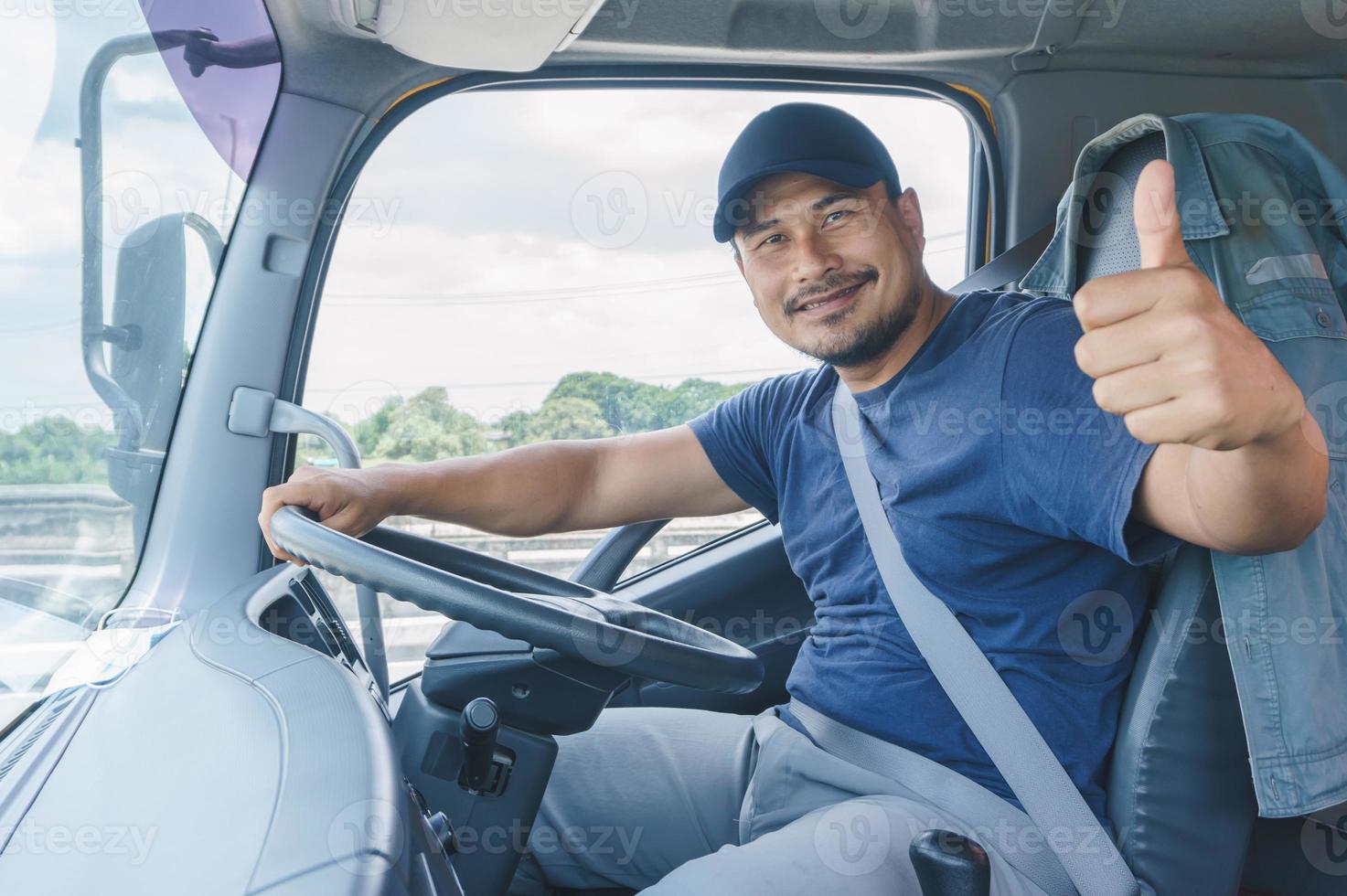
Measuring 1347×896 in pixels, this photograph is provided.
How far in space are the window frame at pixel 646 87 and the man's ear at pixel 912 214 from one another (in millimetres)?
510

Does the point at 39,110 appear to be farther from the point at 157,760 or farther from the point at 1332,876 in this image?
the point at 1332,876

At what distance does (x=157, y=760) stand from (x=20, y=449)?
43cm

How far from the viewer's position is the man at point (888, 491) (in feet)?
2.44

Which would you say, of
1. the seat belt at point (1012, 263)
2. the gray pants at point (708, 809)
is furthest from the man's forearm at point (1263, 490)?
the seat belt at point (1012, 263)

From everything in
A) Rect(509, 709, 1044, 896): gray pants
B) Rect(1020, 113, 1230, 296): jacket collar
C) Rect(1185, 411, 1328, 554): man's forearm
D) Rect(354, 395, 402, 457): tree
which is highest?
Rect(1020, 113, 1230, 296): jacket collar

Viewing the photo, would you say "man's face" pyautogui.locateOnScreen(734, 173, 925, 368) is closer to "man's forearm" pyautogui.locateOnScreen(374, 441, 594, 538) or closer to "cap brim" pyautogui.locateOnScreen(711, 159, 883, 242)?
"cap brim" pyautogui.locateOnScreen(711, 159, 883, 242)

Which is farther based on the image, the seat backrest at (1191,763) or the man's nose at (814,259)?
the man's nose at (814,259)

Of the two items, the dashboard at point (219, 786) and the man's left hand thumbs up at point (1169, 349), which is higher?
the man's left hand thumbs up at point (1169, 349)

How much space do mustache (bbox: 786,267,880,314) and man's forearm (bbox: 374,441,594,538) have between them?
1.47ft

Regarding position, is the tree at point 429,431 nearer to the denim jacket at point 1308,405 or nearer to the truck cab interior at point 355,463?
the truck cab interior at point 355,463

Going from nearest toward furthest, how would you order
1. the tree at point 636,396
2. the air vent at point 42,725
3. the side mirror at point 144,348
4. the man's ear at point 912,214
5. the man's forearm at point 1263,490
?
1. the man's forearm at point 1263,490
2. the air vent at point 42,725
3. the side mirror at point 144,348
4. the man's ear at point 912,214
5. the tree at point 636,396

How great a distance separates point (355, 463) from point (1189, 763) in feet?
4.15

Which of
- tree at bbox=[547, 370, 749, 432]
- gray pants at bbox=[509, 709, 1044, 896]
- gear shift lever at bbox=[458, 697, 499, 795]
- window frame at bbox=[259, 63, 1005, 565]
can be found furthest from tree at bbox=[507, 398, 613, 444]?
gear shift lever at bbox=[458, 697, 499, 795]

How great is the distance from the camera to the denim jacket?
96 centimetres
